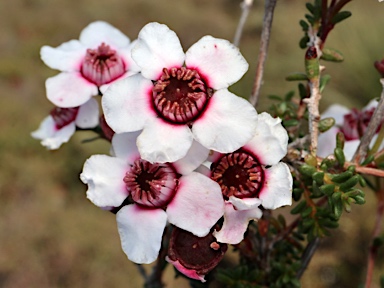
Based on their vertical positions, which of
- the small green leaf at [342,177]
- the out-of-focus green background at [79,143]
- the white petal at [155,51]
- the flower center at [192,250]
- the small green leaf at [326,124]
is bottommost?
the out-of-focus green background at [79,143]

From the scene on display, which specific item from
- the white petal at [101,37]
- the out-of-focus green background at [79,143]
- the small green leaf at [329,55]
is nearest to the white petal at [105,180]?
the white petal at [101,37]

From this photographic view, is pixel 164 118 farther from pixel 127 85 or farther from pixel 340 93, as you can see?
pixel 340 93

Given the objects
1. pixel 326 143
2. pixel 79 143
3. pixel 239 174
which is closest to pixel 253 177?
pixel 239 174

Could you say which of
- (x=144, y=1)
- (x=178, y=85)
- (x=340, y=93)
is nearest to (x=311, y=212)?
(x=178, y=85)

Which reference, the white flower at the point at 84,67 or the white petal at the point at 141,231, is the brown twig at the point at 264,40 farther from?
the white petal at the point at 141,231

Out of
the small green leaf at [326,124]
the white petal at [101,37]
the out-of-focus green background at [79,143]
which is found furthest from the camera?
the out-of-focus green background at [79,143]

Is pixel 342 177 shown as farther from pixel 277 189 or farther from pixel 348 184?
pixel 277 189
